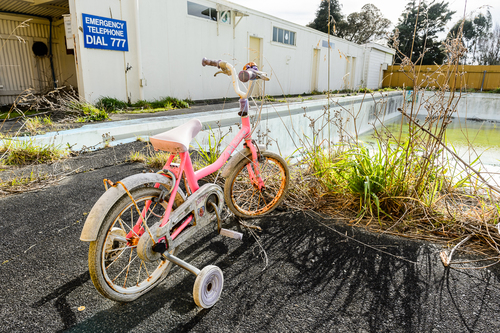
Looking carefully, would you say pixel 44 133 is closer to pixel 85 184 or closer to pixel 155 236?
pixel 85 184

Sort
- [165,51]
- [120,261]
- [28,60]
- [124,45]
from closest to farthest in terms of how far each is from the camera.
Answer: [120,261], [124,45], [28,60], [165,51]

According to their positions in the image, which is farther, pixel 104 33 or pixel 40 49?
pixel 40 49

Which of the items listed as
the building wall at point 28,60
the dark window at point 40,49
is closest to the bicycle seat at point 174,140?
the building wall at point 28,60

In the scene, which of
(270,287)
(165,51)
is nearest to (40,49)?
(165,51)

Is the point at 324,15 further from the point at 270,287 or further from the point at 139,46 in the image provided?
the point at 270,287

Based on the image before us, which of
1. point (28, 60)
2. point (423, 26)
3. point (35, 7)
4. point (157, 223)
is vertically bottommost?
point (157, 223)

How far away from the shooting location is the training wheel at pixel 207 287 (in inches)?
56.7

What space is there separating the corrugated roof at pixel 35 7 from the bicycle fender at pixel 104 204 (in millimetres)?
8039

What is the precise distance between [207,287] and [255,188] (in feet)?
3.53

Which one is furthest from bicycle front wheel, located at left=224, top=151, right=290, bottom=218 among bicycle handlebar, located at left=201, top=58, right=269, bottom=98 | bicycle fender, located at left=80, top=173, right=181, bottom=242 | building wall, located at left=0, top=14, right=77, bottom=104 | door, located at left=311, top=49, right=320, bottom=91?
door, located at left=311, top=49, right=320, bottom=91

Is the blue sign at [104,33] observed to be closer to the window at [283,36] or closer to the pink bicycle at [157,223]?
the pink bicycle at [157,223]

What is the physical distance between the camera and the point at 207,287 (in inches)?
60.8

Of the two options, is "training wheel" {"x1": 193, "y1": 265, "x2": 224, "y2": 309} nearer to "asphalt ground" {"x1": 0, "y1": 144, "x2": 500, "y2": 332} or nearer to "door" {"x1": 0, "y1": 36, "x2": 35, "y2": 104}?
"asphalt ground" {"x1": 0, "y1": 144, "x2": 500, "y2": 332}

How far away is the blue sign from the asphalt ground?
240 inches
